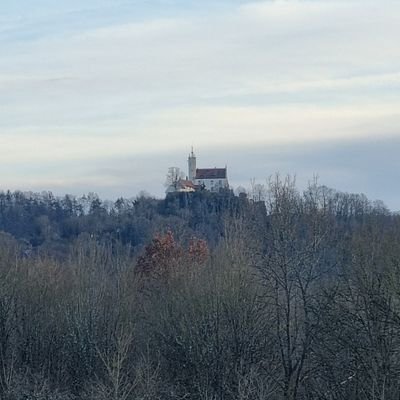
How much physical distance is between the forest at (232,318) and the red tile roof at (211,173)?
80076mm

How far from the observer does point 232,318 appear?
27125 mm

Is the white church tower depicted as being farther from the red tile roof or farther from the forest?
the forest

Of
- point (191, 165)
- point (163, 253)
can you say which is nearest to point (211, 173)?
point (191, 165)

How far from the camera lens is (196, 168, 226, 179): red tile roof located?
4563 inches

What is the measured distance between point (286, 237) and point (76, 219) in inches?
2272

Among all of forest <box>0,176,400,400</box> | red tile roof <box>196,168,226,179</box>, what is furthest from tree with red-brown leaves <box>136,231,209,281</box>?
red tile roof <box>196,168,226,179</box>

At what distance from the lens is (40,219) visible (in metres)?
86.6

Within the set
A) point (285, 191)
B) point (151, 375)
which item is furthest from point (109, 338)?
point (285, 191)

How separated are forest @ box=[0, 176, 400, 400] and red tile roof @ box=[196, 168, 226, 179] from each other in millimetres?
80076

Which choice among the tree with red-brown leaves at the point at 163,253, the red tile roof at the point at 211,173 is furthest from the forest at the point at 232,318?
the red tile roof at the point at 211,173

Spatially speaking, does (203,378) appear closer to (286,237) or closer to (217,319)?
(217,319)

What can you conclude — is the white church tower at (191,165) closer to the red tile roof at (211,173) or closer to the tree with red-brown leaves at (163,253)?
the red tile roof at (211,173)

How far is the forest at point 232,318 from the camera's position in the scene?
22.5 metres

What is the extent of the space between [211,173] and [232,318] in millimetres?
91410
